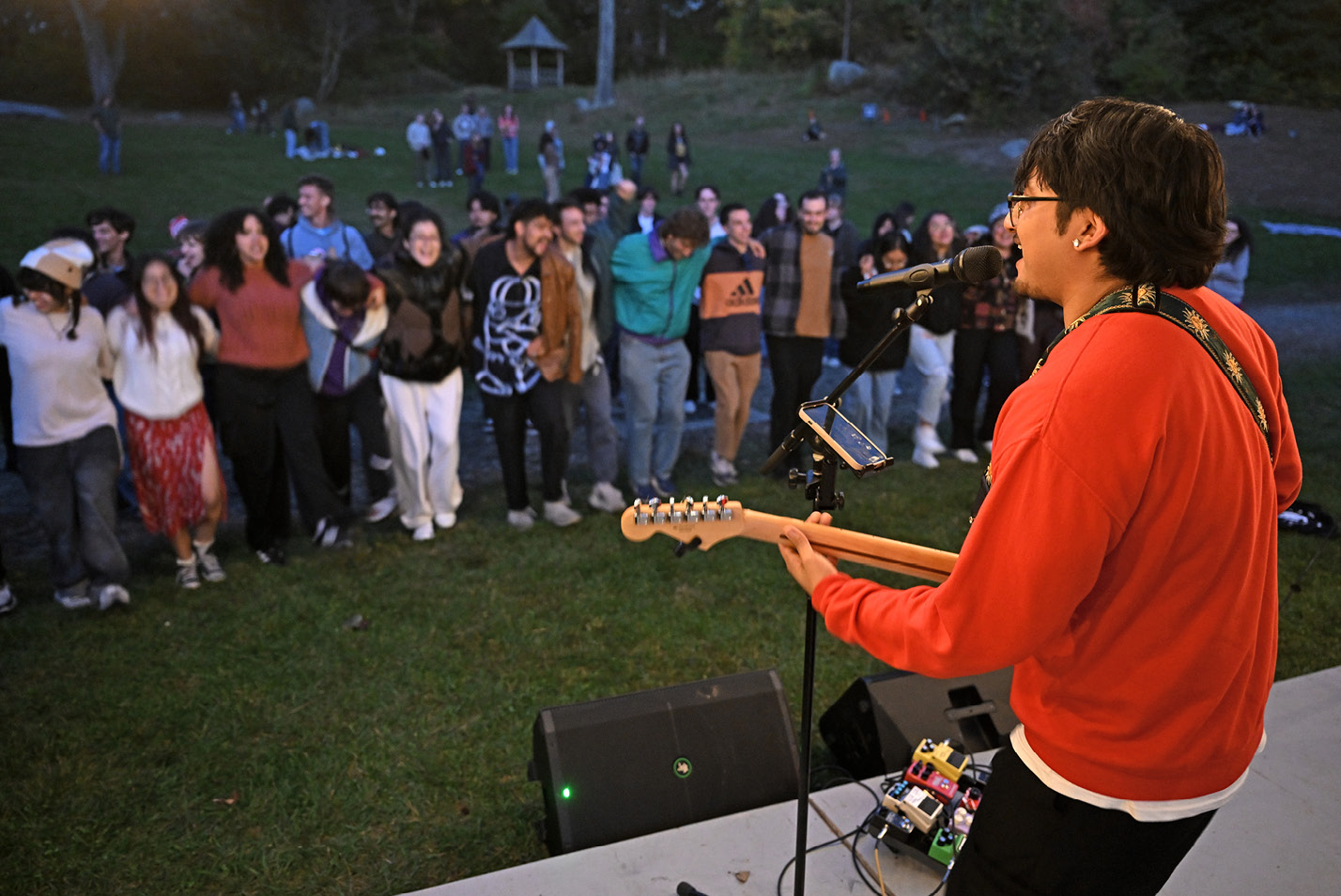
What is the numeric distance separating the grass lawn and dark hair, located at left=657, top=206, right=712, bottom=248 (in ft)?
5.61

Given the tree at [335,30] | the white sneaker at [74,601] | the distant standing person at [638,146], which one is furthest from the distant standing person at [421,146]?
the white sneaker at [74,601]

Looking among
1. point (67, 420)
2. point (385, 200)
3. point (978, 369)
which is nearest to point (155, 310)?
point (67, 420)

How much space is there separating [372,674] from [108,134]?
13237 mm

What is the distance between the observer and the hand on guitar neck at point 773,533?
1942mm

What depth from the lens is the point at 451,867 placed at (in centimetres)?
315

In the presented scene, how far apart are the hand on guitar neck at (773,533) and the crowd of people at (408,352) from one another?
7.74 ft

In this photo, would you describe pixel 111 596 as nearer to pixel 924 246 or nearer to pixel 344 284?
pixel 344 284

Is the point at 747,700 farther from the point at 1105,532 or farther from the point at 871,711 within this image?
the point at 1105,532

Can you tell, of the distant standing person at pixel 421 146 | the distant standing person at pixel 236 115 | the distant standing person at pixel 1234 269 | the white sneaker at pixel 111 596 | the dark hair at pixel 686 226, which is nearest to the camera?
the white sneaker at pixel 111 596

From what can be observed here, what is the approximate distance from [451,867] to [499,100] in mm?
23356

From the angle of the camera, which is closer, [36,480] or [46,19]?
[36,480]

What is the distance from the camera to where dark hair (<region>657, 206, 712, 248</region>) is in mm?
6004

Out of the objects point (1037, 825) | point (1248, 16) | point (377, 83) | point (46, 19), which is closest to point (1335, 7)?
point (1248, 16)

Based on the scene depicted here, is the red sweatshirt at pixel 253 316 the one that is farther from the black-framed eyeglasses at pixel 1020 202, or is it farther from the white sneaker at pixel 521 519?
the black-framed eyeglasses at pixel 1020 202
